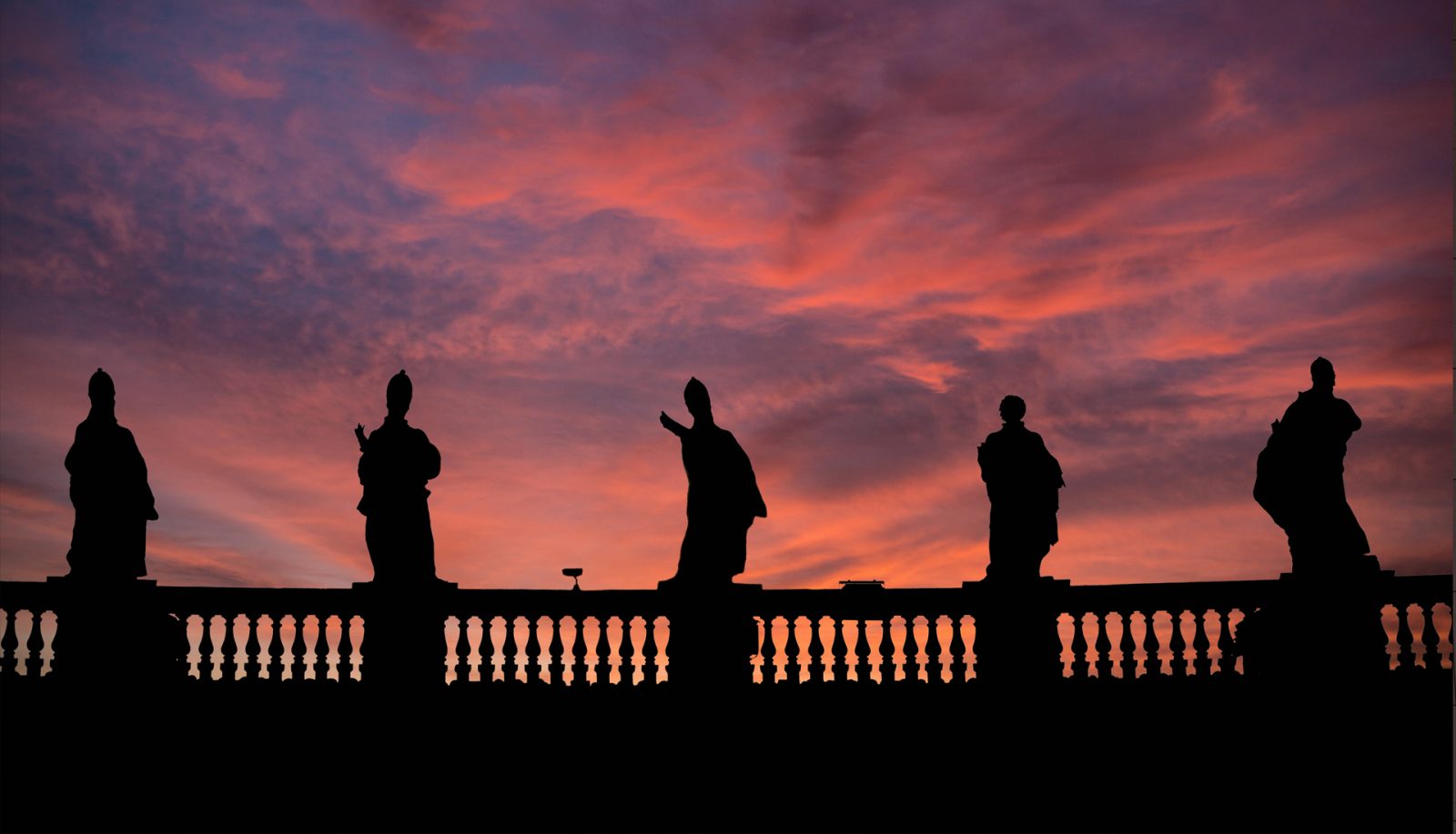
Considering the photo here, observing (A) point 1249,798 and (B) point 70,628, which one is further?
(B) point 70,628

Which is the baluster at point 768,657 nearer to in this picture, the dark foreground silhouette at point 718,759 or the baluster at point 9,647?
the dark foreground silhouette at point 718,759

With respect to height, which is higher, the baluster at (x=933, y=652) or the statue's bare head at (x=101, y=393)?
the statue's bare head at (x=101, y=393)

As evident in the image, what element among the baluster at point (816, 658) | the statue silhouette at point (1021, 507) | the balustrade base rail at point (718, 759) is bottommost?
the balustrade base rail at point (718, 759)

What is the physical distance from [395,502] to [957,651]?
6.47m

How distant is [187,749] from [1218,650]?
11408 mm

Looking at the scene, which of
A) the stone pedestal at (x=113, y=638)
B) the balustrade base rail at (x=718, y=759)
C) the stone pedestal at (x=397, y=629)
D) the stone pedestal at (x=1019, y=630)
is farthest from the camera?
the stone pedestal at (x=113, y=638)

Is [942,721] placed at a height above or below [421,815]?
above

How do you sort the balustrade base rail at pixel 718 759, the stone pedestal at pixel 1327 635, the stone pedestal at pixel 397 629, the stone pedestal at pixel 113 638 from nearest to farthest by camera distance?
the balustrade base rail at pixel 718 759 → the stone pedestal at pixel 1327 635 → the stone pedestal at pixel 397 629 → the stone pedestal at pixel 113 638

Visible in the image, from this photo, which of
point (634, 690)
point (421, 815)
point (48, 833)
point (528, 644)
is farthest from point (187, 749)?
point (634, 690)

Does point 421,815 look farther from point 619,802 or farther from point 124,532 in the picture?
point 124,532

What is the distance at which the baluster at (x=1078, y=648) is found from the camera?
15602 millimetres

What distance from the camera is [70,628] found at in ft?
53.5

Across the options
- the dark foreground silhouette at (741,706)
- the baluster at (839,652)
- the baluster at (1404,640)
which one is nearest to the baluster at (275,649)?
the dark foreground silhouette at (741,706)

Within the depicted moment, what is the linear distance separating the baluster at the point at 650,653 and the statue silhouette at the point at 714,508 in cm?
51
